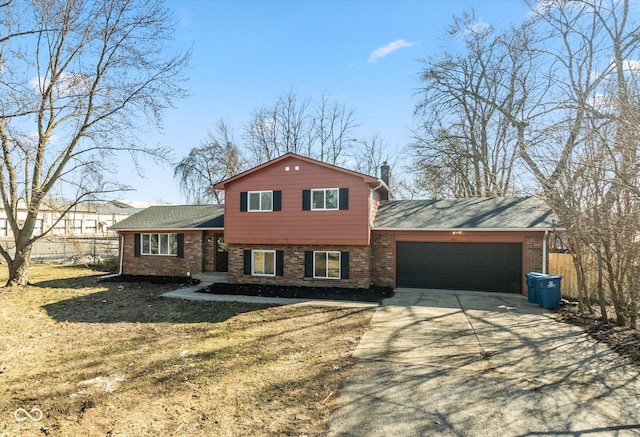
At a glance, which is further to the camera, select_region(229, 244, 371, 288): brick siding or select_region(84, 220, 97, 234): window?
select_region(84, 220, 97, 234): window

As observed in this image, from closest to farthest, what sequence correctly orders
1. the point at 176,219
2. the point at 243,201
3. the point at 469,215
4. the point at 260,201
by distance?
the point at 469,215 → the point at 260,201 → the point at 243,201 → the point at 176,219

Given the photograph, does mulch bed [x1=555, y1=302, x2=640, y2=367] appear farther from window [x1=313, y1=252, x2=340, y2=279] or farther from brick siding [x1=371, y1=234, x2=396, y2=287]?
window [x1=313, y1=252, x2=340, y2=279]

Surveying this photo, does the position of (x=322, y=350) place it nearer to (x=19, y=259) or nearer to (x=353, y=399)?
(x=353, y=399)

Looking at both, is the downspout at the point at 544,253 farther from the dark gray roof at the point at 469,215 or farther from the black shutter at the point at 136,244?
the black shutter at the point at 136,244

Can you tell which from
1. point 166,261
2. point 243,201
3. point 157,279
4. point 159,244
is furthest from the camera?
point 159,244

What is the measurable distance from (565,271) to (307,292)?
30.1 ft

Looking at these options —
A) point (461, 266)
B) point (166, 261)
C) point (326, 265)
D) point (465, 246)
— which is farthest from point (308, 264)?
point (166, 261)

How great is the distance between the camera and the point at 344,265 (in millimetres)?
13602

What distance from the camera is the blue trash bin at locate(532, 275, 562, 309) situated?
34.7 ft

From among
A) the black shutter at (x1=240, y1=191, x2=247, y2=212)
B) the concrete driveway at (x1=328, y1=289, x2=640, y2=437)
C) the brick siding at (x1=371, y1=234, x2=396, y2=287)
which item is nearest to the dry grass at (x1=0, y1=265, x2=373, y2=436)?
the concrete driveway at (x1=328, y1=289, x2=640, y2=437)

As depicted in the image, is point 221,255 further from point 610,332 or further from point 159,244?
point 610,332

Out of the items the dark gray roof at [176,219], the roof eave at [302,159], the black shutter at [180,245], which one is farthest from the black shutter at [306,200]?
the black shutter at [180,245]

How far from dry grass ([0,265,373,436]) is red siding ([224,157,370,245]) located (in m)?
3.71

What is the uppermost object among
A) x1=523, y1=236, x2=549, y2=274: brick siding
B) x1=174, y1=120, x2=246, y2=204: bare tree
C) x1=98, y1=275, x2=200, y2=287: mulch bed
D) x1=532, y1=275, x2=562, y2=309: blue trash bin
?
x1=174, y1=120, x2=246, y2=204: bare tree
